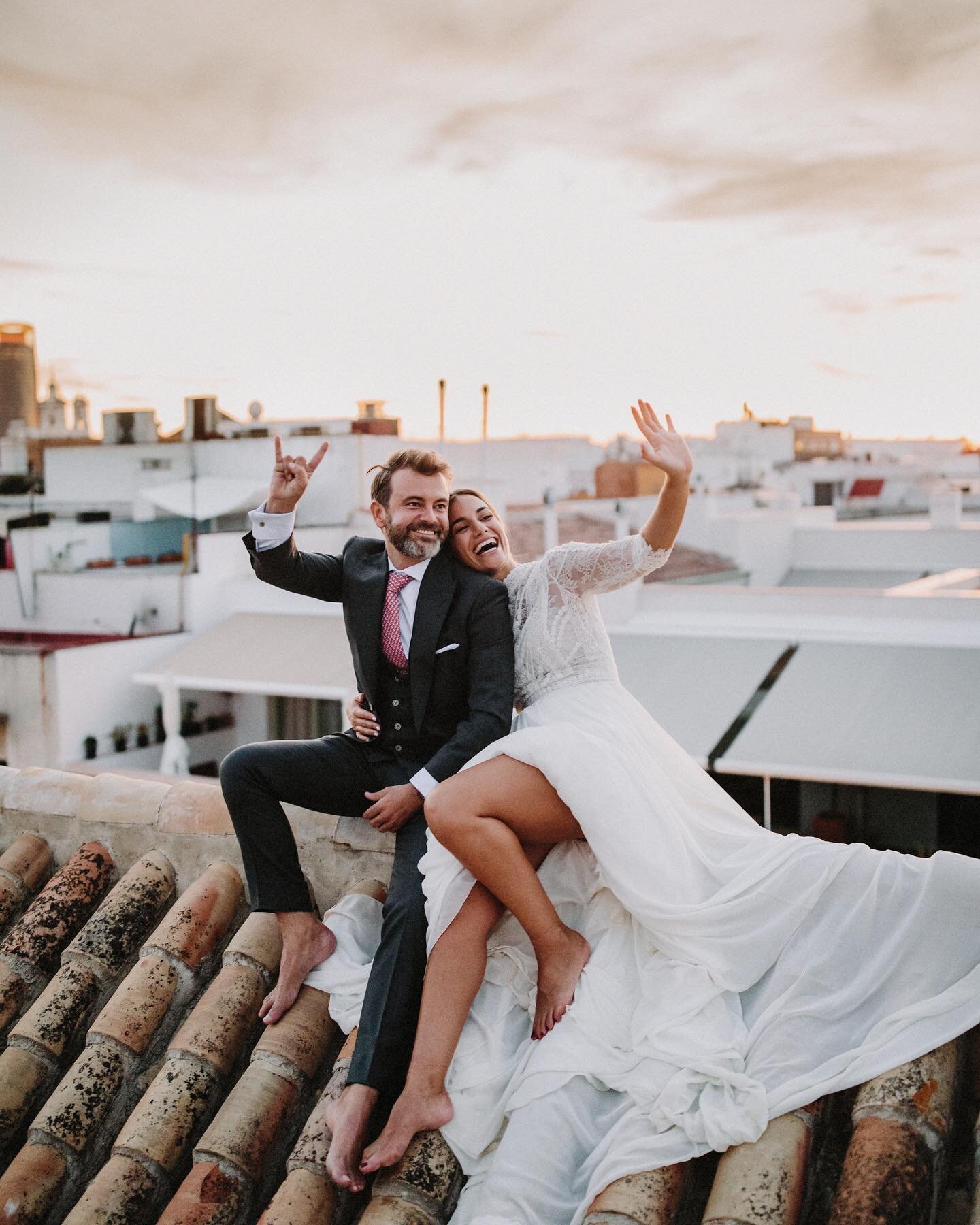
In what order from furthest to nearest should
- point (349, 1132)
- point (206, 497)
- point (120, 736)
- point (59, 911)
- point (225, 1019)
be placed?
point (206, 497)
point (120, 736)
point (59, 911)
point (225, 1019)
point (349, 1132)

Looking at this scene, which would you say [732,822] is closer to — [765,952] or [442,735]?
[765,952]

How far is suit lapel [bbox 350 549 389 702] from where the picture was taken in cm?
313

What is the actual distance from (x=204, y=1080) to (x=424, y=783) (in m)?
0.87

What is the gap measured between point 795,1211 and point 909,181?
1775 cm

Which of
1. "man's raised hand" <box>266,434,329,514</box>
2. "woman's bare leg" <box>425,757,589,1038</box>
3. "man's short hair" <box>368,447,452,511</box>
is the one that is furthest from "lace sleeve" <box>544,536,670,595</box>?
"man's raised hand" <box>266,434,329,514</box>

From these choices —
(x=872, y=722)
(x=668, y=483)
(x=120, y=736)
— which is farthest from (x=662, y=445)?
(x=120, y=736)

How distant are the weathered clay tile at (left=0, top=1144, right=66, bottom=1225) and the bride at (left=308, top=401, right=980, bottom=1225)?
71 centimetres

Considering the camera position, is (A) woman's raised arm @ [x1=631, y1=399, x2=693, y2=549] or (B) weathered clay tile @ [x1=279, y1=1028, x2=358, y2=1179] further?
(A) woman's raised arm @ [x1=631, y1=399, x2=693, y2=549]

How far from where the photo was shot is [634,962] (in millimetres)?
2545

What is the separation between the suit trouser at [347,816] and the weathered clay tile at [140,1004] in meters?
0.30

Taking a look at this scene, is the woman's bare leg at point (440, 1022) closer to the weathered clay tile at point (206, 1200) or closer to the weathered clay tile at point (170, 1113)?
the weathered clay tile at point (206, 1200)

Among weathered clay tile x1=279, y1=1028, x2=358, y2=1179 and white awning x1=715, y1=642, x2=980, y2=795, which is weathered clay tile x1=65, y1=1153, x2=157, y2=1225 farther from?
white awning x1=715, y1=642, x2=980, y2=795

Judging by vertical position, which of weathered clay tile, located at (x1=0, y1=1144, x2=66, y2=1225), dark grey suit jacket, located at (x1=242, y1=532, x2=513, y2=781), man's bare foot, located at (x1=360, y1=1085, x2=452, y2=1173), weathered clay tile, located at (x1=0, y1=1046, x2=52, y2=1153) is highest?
dark grey suit jacket, located at (x1=242, y1=532, x2=513, y2=781)

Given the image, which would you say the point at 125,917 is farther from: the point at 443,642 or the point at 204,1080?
the point at 443,642
